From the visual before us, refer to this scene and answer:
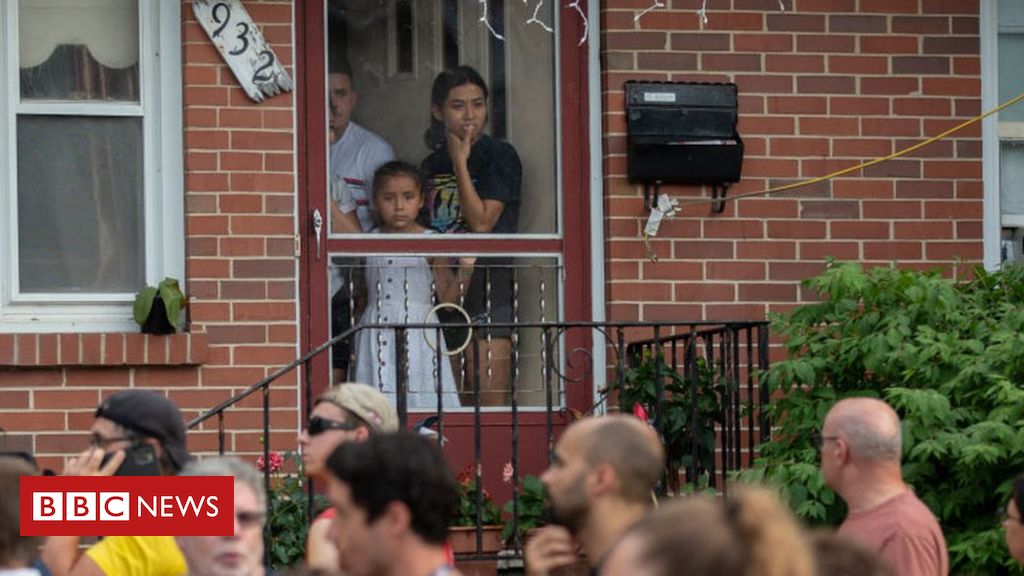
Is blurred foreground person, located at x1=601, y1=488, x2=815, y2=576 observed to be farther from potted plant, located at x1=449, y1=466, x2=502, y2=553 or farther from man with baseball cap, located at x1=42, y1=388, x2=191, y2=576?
potted plant, located at x1=449, y1=466, x2=502, y2=553

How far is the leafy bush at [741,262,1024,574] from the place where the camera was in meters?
6.83

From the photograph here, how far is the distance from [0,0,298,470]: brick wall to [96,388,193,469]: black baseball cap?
100 inches

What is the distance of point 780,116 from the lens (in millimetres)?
8555

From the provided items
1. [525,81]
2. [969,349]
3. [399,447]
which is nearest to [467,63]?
[525,81]

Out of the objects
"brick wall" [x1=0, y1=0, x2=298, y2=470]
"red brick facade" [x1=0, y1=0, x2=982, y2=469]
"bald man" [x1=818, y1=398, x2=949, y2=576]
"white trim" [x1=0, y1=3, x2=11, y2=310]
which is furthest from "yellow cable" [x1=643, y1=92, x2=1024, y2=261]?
"bald man" [x1=818, y1=398, x2=949, y2=576]

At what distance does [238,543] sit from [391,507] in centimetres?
65

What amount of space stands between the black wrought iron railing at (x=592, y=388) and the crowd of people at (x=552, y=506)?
1.71 metres

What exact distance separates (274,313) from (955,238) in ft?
10.0

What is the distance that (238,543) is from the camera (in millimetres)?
4609

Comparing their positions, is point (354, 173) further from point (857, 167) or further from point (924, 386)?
point (924, 386)

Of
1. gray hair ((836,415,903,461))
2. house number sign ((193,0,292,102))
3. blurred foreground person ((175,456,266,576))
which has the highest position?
house number sign ((193,0,292,102))

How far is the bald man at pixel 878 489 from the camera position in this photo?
5359 millimetres

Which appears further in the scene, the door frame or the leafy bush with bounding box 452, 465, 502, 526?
the door frame

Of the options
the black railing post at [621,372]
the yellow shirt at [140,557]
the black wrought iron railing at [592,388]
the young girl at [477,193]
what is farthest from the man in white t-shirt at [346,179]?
the yellow shirt at [140,557]
